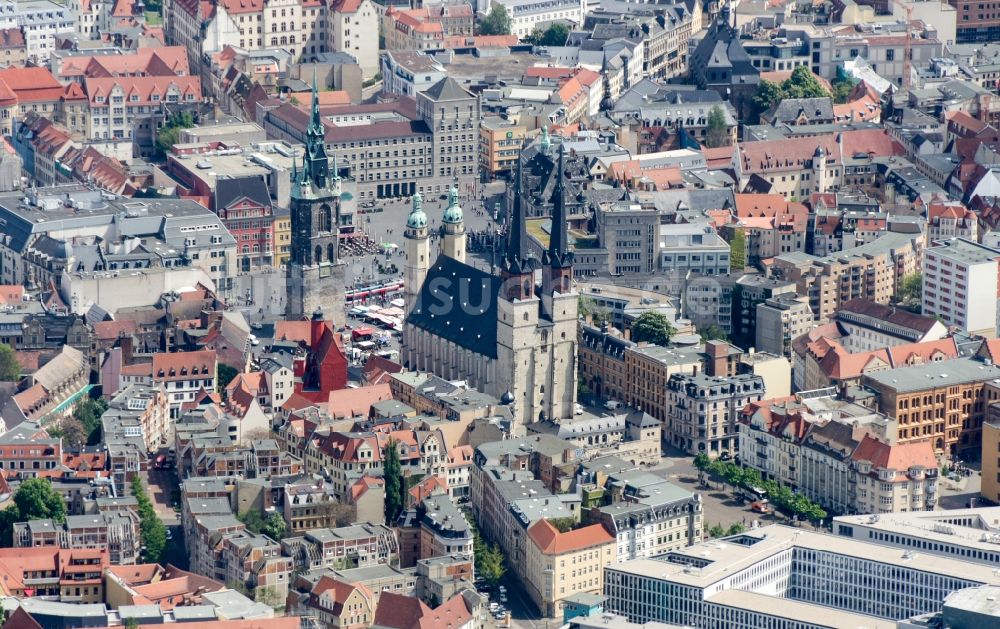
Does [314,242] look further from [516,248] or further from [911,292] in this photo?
[911,292]

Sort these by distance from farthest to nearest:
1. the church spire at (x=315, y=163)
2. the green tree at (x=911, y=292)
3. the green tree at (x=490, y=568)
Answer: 1. the green tree at (x=911, y=292)
2. the church spire at (x=315, y=163)
3. the green tree at (x=490, y=568)

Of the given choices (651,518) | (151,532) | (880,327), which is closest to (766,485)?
(651,518)

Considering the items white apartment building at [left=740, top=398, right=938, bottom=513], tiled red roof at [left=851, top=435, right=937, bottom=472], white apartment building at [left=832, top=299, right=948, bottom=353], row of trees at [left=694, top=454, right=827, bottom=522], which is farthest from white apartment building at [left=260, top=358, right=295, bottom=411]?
white apartment building at [left=832, top=299, right=948, bottom=353]

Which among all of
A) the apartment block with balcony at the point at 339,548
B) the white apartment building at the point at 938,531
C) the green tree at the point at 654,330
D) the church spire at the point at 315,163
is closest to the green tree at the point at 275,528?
the apartment block with balcony at the point at 339,548

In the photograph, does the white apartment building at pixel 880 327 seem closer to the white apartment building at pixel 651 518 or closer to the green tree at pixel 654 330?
the green tree at pixel 654 330

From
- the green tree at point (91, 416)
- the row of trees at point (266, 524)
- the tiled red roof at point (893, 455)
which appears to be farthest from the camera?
the green tree at point (91, 416)

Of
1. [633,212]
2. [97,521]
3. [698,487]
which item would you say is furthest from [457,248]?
[97,521]

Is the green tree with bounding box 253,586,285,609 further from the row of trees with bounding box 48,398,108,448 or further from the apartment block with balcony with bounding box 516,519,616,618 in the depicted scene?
the row of trees with bounding box 48,398,108,448
